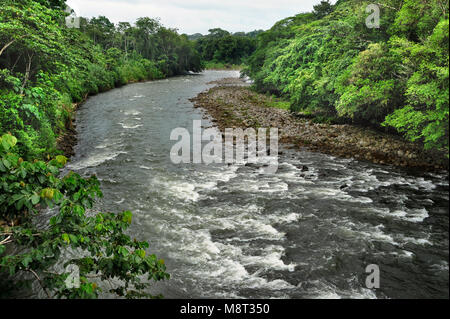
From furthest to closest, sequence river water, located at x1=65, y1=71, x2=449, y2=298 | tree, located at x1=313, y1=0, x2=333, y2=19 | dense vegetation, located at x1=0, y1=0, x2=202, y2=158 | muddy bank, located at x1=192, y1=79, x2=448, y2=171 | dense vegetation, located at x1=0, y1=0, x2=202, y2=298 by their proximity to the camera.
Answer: tree, located at x1=313, y1=0, x2=333, y2=19, muddy bank, located at x1=192, y1=79, x2=448, y2=171, dense vegetation, located at x1=0, y1=0, x2=202, y2=158, river water, located at x1=65, y1=71, x2=449, y2=298, dense vegetation, located at x1=0, y1=0, x2=202, y2=298

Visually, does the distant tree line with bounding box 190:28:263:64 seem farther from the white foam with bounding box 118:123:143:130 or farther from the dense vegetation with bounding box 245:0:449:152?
the white foam with bounding box 118:123:143:130

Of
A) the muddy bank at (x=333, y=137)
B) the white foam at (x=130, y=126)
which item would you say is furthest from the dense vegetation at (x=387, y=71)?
the white foam at (x=130, y=126)

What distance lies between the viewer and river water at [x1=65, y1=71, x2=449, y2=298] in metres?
5.42

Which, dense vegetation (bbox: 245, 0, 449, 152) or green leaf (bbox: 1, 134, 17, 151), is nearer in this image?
green leaf (bbox: 1, 134, 17, 151)

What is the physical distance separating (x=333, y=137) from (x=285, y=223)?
348 inches

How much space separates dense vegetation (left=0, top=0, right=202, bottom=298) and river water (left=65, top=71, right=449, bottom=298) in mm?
1201

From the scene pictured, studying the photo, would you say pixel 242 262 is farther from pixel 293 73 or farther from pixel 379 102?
pixel 293 73

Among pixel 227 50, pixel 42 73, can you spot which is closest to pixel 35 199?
pixel 42 73

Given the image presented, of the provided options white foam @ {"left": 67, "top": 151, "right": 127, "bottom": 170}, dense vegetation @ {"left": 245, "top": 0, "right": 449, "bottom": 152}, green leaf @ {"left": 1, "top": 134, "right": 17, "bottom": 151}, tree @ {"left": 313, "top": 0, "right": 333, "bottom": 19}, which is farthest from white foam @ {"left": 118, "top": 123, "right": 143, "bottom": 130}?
tree @ {"left": 313, "top": 0, "right": 333, "bottom": 19}

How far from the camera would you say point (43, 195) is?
3.26m

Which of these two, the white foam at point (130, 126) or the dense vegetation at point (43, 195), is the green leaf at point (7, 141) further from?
the white foam at point (130, 126)

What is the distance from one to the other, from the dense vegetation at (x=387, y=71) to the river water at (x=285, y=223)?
6.49 ft

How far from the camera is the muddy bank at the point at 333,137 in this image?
1028cm

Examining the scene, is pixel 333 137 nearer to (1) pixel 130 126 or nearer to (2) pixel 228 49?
(1) pixel 130 126
